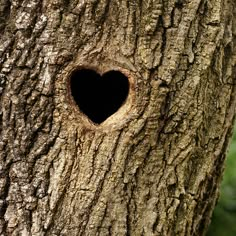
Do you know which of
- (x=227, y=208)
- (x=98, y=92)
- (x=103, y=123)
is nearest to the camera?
(x=103, y=123)

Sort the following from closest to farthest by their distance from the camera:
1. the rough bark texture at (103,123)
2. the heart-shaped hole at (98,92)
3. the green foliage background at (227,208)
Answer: the rough bark texture at (103,123) → the heart-shaped hole at (98,92) → the green foliage background at (227,208)

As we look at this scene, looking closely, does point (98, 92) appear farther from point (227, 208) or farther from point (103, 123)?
point (227, 208)

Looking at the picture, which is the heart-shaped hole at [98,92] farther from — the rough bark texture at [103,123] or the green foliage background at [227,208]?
the green foliage background at [227,208]

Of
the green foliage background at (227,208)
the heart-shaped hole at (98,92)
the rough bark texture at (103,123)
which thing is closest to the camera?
the rough bark texture at (103,123)

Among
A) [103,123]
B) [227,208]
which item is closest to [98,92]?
[103,123]

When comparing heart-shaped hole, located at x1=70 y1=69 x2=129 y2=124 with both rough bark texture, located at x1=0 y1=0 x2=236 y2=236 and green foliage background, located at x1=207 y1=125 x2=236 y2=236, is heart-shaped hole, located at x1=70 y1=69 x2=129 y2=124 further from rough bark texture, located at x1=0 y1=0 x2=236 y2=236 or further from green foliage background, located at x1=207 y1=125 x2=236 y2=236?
green foliage background, located at x1=207 y1=125 x2=236 y2=236

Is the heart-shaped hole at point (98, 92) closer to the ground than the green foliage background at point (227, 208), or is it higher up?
higher up

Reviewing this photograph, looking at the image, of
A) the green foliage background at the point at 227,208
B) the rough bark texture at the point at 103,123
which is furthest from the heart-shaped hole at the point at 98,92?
the green foliage background at the point at 227,208

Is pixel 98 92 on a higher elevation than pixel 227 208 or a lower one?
higher
